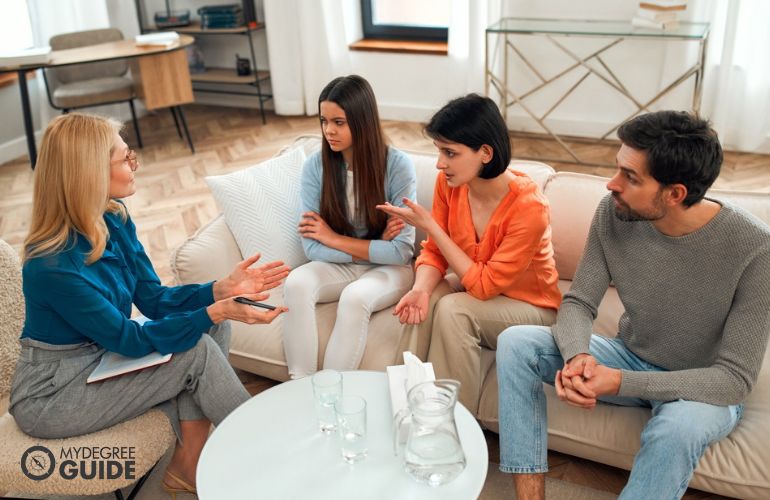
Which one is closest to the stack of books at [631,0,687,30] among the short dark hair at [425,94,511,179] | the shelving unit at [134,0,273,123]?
the short dark hair at [425,94,511,179]

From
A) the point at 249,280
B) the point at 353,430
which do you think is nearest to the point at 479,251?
the point at 249,280

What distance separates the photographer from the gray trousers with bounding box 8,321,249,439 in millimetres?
1818

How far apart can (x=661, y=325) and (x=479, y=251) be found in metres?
0.54

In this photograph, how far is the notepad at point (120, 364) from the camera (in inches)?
71.6

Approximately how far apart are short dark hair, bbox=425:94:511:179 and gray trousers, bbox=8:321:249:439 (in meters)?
0.83

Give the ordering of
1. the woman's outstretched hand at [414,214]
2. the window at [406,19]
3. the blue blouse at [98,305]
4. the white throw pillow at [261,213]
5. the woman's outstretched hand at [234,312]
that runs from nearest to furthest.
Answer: the blue blouse at [98,305] < the woman's outstretched hand at [234,312] < the woman's outstretched hand at [414,214] < the white throw pillow at [261,213] < the window at [406,19]

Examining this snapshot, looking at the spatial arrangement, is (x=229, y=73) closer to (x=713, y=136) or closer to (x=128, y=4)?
(x=128, y=4)

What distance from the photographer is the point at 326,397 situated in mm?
1668

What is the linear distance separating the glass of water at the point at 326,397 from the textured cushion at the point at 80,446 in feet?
1.52

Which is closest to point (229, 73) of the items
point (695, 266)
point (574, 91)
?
point (574, 91)

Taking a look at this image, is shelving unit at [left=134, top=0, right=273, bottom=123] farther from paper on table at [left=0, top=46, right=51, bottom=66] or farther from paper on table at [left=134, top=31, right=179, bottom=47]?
paper on table at [left=0, top=46, right=51, bottom=66]

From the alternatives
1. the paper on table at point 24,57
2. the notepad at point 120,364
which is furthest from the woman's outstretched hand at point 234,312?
the paper on table at point 24,57

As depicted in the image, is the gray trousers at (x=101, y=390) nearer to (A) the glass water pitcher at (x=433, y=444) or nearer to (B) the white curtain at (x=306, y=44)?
(A) the glass water pitcher at (x=433, y=444)

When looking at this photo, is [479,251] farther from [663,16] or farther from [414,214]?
[663,16]
